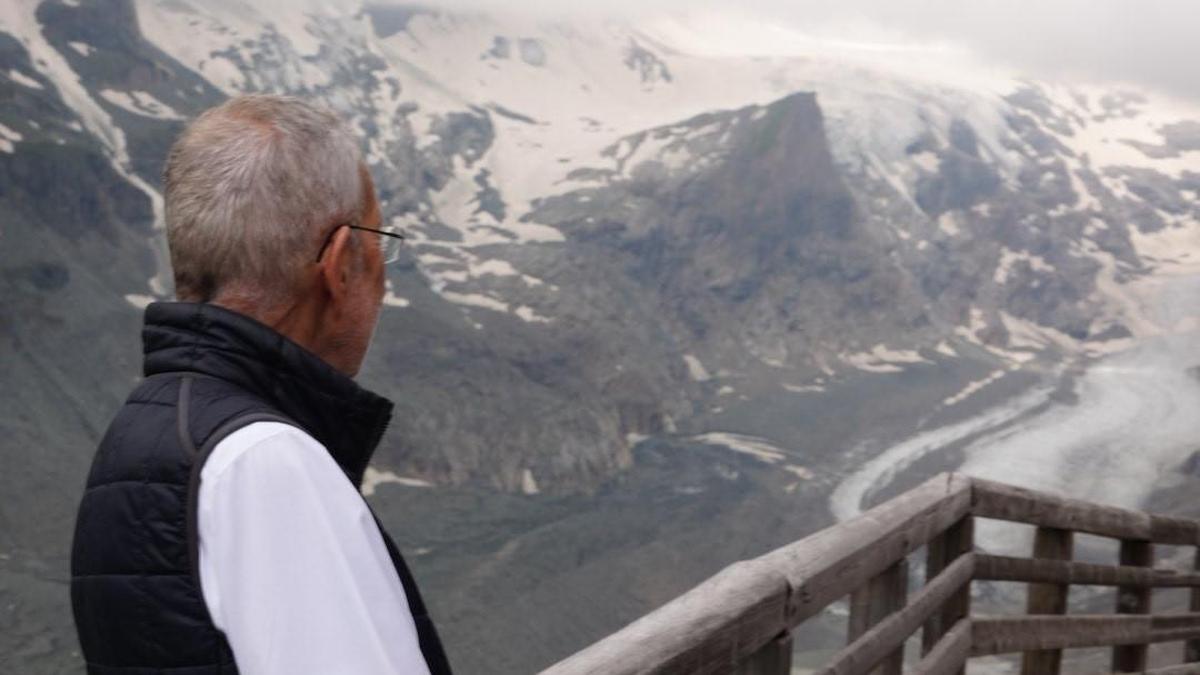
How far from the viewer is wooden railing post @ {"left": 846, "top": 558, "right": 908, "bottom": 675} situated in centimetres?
253

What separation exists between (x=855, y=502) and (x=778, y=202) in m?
39.9

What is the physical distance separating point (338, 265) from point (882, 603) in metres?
1.64

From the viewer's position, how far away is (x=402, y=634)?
1.13m

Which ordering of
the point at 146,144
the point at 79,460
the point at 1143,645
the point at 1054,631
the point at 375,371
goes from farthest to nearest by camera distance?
the point at 146,144, the point at 375,371, the point at 79,460, the point at 1143,645, the point at 1054,631

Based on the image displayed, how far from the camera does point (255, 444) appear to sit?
43.1 inches

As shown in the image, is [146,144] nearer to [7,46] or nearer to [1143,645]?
[7,46]

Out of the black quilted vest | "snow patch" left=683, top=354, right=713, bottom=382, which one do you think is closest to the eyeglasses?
the black quilted vest

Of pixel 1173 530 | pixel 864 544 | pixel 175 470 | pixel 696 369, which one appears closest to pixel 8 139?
pixel 696 369

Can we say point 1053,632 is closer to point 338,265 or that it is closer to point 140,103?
point 338,265

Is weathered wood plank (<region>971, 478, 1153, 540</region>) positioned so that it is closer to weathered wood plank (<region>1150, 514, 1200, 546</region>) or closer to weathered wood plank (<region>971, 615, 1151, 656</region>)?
weathered wood plank (<region>1150, 514, 1200, 546</region>)

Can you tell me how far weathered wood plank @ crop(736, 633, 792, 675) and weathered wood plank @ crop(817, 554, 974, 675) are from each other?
22 centimetres

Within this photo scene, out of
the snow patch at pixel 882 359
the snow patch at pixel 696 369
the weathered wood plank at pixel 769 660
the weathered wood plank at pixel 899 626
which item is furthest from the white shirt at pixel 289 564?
the snow patch at pixel 882 359

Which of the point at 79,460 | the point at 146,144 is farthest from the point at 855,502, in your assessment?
the point at 146,144

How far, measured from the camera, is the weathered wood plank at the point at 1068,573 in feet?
11.0
